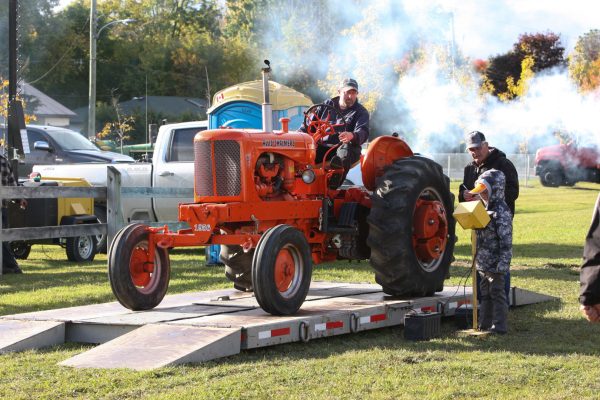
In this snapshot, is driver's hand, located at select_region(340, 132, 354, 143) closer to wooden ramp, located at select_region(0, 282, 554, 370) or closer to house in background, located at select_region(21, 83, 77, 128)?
wooden ramp, located at select_region(0, 282, 554, 370)

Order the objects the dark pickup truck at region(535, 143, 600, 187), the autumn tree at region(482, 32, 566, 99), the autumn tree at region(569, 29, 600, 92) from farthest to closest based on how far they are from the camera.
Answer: the autumn tree at region(482, 32, 566, 99) → the autumn tree at region(569, 29, 600, 92) → the dark pickup truck at region(535, 143, 600, 187)

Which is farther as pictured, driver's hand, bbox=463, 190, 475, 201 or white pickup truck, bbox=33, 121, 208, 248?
white pickup truck, bbox=33, 121, 208, 248

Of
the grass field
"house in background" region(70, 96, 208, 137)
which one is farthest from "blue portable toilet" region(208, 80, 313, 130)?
"house in background" region(70, 96, 208, 137)

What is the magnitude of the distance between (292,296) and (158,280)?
1309 millimetres

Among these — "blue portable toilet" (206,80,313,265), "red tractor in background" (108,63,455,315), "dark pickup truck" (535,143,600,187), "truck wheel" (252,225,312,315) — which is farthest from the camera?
"dark pickup truck" (535,143,600,187)

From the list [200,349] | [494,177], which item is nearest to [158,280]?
[200,349]

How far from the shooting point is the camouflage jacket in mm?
9008

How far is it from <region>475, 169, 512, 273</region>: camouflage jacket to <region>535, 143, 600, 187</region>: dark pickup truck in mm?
31132

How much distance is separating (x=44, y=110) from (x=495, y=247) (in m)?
55.0

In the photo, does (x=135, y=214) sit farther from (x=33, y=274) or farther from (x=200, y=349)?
(x=200, y=349)

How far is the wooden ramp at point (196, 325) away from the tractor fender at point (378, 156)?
113 cm

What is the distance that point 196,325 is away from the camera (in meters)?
7.96

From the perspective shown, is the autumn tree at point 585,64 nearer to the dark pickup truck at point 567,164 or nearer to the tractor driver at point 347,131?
the dark pickup truck at point 567,164

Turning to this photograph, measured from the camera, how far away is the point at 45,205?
15.9 metres
